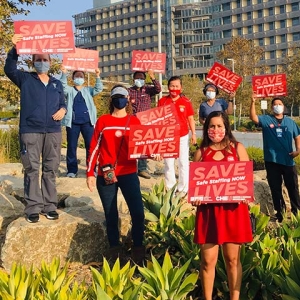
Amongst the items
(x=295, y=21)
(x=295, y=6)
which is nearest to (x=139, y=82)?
(x=295, y=21)

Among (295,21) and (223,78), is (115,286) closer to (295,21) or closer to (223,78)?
(223,78)

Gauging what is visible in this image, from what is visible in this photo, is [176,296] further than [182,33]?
No

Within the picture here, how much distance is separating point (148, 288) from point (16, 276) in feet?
2.94

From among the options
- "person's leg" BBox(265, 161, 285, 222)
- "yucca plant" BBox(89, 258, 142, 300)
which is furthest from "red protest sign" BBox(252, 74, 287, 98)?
"yucca plant" BBox(89, 258, 142, 300)

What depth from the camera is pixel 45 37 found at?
19.2ft

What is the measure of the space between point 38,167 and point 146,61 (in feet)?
16.5

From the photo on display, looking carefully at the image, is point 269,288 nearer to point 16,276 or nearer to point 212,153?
point 212,153

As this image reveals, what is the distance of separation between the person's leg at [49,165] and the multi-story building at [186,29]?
88204mm

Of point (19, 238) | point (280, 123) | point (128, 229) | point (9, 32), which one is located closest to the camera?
point (19, 238)

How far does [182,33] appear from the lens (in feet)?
364

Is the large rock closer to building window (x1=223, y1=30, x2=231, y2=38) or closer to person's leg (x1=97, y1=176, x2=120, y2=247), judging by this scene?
person's leg (x1=97, y1=176, x2=120, y2=247)

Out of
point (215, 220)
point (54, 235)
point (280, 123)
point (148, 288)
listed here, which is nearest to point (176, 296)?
point (148, 288)

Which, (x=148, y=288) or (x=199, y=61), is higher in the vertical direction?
(x=199, y=61)

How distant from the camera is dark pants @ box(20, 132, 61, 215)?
5.36 metres
